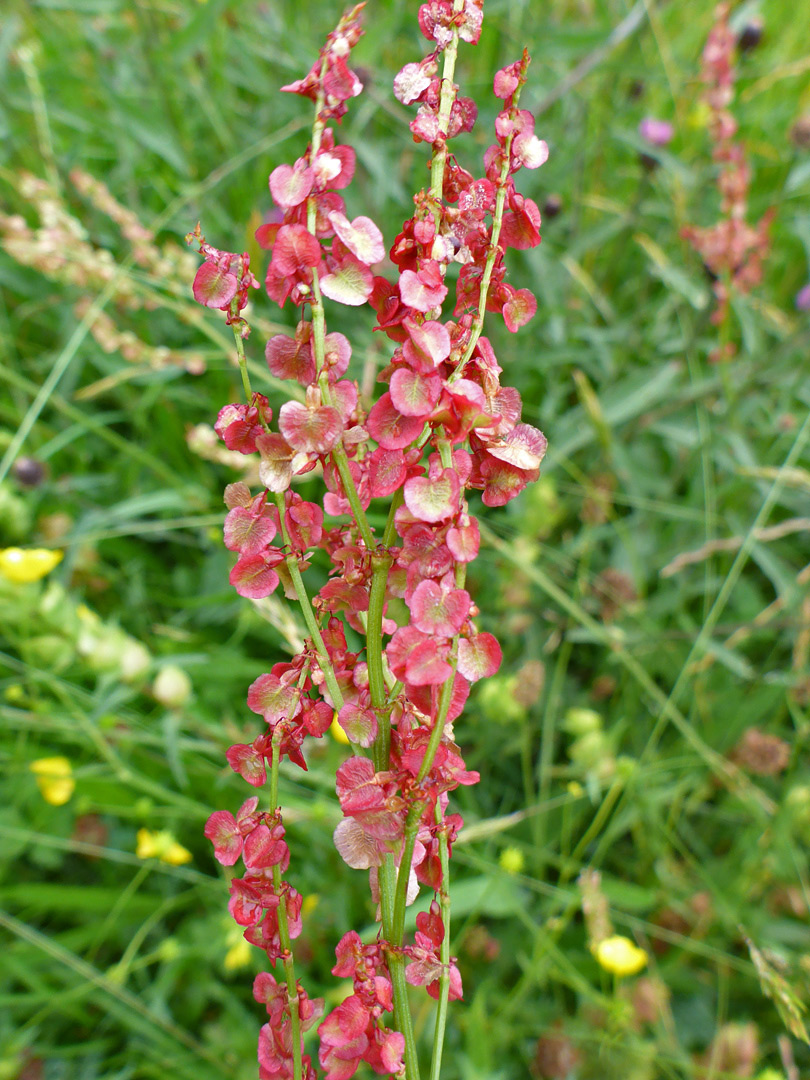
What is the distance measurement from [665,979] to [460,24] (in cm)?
121

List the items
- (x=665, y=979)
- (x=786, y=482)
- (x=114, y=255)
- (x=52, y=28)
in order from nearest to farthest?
(x=665, y=979)
(x=786, y=482)
(x=114, y=255)
(x=52, y=28)

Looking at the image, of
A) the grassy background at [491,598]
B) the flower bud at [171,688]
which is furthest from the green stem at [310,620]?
the flower bud at [171,688]

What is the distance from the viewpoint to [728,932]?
119cm

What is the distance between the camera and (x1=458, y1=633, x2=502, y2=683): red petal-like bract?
382 millimetres

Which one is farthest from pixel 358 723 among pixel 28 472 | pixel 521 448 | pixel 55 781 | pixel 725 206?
pixel 725 206

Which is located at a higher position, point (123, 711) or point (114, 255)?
point (114, 255)

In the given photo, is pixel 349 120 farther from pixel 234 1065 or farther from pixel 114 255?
pixel 234 1065

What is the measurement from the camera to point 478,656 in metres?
0.39

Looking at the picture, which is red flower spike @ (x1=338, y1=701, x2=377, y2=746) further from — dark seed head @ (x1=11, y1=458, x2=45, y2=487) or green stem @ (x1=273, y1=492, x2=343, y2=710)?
dark seed head @ (x1=11, y1=458, x2=45, y2=487)

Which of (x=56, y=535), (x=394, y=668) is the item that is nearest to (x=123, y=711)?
(x=56, y=535)

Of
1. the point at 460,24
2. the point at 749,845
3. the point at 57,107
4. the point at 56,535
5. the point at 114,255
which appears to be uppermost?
the point at 57,107

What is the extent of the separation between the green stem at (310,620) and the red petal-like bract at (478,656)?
0.22ft

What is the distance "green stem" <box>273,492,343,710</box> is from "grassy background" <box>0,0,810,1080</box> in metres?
0.40

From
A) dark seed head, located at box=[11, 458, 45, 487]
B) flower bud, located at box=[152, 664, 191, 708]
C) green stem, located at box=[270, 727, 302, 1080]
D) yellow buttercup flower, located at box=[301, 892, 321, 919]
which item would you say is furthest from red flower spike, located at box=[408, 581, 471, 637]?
dark seed head, located at box=[11, 458, 45, 487]
